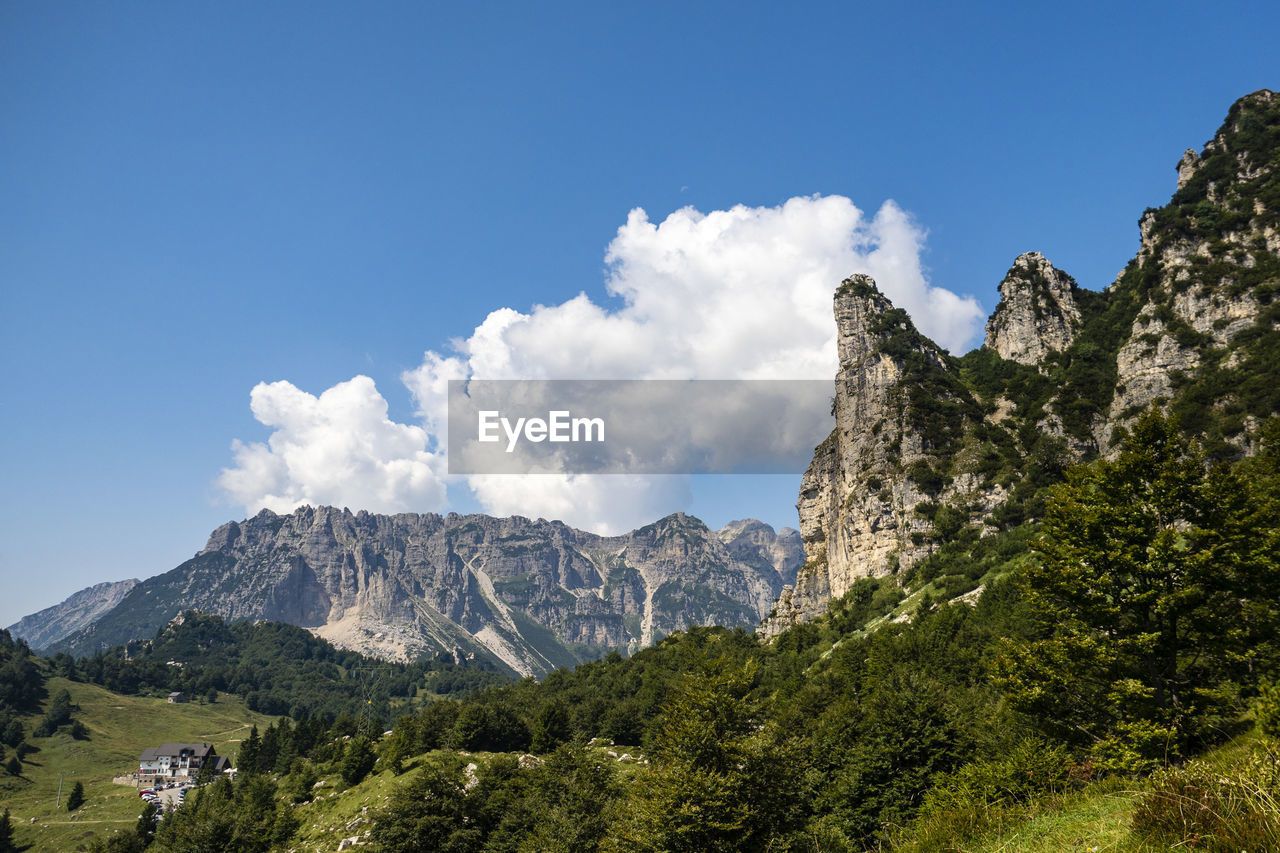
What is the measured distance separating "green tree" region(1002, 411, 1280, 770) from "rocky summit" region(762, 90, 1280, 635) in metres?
76.5

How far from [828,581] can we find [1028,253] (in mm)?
106441

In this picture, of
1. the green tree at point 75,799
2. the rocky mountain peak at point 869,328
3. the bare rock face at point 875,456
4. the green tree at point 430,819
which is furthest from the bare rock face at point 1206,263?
the green tree at point 75,799

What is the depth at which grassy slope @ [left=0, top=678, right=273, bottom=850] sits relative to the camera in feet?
344

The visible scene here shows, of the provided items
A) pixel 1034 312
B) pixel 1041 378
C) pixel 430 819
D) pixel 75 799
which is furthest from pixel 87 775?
pixel 1034 312

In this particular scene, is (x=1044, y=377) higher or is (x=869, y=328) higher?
(x=869, y=328)

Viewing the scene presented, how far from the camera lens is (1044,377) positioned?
5581 inches

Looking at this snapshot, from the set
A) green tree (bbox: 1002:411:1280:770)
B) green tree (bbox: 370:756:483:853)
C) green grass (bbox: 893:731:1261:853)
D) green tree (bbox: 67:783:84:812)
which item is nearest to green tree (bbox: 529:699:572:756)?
green tree (bbox: 370:756:483:853)

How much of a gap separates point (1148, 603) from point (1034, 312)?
536 feet

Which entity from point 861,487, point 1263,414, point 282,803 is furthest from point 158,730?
point 1263,414

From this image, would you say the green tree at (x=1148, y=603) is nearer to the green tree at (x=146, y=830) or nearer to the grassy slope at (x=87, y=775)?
the green tree at (x=146, y=830)

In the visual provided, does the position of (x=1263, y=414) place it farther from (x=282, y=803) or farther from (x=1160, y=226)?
(x=282, y=803)

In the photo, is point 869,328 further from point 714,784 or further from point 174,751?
point 174,751

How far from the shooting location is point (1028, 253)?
165000mm

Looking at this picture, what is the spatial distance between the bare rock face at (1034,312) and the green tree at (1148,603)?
153045mm
